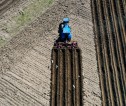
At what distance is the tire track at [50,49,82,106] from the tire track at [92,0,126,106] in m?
1.82

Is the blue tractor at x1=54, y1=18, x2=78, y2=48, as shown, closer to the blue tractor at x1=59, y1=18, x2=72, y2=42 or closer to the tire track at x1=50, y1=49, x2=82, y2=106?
the blue tractor at x1=59, y1=18, x2=72, y2=42

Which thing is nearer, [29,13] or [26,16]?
[26,16]

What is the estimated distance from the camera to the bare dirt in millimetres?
22266

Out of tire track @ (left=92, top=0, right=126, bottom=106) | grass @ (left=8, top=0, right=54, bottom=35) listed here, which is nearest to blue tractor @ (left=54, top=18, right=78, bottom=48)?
tire track @ (left=92, top=0, right=126, bottom=106)

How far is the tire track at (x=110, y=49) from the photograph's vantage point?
884 inches

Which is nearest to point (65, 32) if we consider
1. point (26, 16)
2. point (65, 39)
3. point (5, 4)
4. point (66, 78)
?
point (65, 39)

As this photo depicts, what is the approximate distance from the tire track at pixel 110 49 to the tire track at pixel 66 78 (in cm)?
182

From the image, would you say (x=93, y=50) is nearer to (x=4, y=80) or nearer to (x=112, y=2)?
(x=112, y=2)

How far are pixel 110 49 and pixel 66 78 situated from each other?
179 inches

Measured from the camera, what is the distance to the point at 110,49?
24.5 metres

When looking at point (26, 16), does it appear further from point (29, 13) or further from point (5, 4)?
point (5, 4)

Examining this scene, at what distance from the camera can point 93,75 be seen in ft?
76.0

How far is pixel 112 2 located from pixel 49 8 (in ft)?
19.1

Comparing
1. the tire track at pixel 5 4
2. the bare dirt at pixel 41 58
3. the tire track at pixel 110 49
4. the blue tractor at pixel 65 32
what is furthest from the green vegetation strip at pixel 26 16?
the tire track at pixel 110 49
